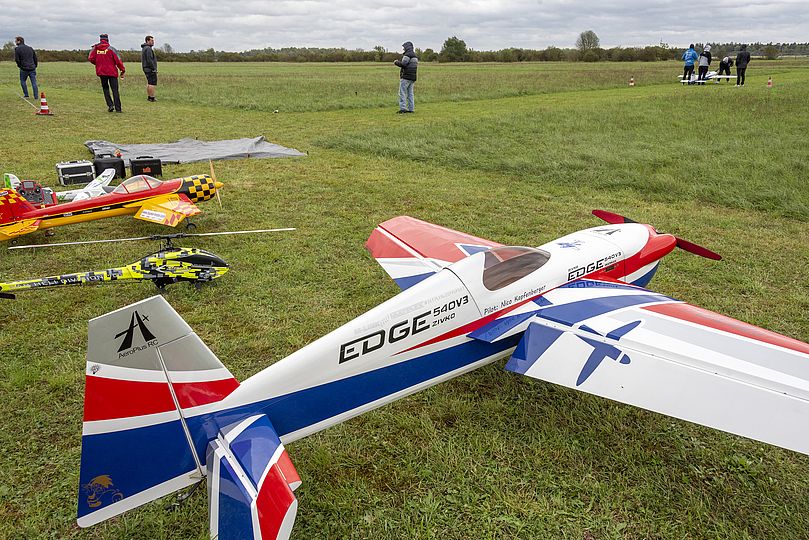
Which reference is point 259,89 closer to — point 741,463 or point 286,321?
point 286,321

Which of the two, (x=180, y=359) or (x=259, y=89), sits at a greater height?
(x=259, y=89)

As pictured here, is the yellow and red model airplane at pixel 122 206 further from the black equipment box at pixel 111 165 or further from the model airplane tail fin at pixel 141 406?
the model airplane tail fin at pixel 141 406

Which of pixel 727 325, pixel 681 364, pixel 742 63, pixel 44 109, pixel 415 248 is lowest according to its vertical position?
pixel 681 364

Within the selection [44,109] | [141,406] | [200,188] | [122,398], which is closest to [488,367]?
[141,406]

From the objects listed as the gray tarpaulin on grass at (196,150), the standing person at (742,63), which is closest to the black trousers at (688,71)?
the standing person at (742,63)

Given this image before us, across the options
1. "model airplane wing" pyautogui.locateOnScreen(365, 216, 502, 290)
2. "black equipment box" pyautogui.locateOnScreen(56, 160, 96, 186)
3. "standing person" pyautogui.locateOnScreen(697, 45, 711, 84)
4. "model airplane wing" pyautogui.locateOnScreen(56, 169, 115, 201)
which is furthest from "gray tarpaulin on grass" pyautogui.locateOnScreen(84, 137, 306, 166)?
"standing person" pyautogui.locateOnScreen(697, 45, 711, 84)

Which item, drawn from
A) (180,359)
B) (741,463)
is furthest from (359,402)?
(741,463)

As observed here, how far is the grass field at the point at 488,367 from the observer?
3768 millimetres

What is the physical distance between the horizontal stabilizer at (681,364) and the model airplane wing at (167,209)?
6.26m

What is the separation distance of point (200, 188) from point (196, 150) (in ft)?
21.6

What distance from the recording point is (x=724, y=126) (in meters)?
16.7

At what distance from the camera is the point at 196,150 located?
1505cm

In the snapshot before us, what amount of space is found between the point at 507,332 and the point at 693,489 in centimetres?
182

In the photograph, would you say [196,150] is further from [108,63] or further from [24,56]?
[24,56]
